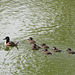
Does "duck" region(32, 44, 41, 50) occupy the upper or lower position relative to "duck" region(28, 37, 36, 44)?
lower

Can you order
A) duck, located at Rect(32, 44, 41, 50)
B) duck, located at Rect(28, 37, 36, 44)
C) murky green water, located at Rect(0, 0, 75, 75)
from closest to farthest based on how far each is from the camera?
murky green water, located at Rect(0, 0, 75, 75), duck, located at Rect(32, 44, 41, 50), duck, located at Rect(28, 37, 36, 44)

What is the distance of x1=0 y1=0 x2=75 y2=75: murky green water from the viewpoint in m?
11.7

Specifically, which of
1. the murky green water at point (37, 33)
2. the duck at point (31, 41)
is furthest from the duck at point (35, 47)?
the duck at point (31, 41)

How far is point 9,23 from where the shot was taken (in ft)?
56.1

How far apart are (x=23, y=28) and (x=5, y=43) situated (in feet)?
6.65

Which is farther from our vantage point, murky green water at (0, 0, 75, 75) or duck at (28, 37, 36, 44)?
duck at (28, 37, 36, 44)

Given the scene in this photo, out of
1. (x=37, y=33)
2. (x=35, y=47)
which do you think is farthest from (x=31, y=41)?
(x=37, y=33)

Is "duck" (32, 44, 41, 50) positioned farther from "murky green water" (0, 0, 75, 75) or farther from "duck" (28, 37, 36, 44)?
"duck" (28, 37, 36, 44)

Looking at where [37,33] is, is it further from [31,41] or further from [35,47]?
[35,47]

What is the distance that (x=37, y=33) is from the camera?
15586 millimetres

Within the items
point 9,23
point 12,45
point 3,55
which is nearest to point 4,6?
point 9,23

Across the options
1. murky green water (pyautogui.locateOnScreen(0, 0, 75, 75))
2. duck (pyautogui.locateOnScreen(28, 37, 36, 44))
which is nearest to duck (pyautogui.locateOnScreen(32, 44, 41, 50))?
murky green water (pyautogui.locateOnScreen(0, 0, 75, 75))

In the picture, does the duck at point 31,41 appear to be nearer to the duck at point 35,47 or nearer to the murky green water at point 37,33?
the murky green water at point 37,33

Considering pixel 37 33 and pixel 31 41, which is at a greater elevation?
pixel 31 41
